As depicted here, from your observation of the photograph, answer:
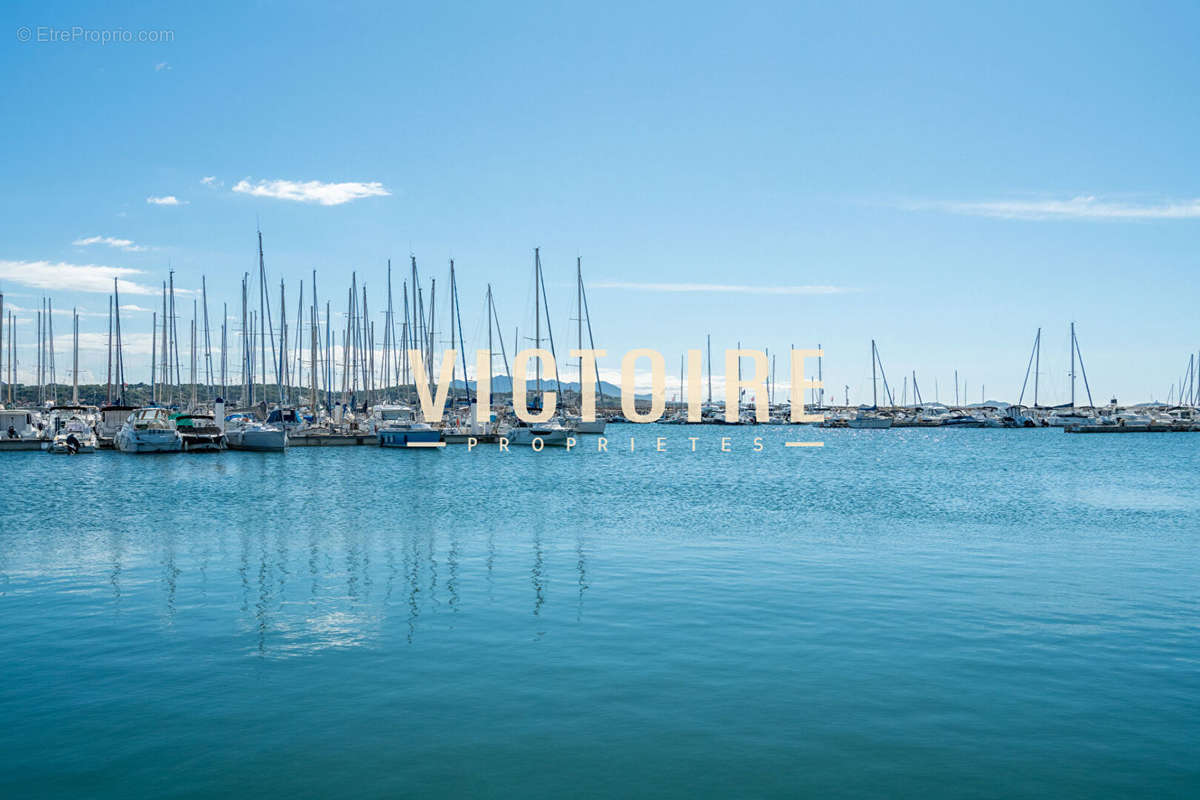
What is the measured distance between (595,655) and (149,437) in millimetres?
68774

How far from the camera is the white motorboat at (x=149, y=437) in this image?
242 feet

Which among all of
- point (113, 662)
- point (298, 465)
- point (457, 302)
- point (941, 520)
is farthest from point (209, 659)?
point (457, 302)

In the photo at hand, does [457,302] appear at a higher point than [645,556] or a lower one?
higher

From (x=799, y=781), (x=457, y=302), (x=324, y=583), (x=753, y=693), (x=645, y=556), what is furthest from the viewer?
(x=457, y=302)

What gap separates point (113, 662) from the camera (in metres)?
15.4

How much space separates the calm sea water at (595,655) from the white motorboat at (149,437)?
40.2 m

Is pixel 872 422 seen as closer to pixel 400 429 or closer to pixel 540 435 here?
pixel 540 435

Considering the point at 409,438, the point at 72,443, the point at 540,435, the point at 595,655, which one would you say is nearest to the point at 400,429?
the point at 409,438

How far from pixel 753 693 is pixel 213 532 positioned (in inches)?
929

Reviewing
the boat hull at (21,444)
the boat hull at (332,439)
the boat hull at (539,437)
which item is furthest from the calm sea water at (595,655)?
the boat hull at (539,437)

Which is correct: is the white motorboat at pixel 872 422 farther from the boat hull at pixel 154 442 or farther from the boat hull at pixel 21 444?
the boat hull at pixel 21 444

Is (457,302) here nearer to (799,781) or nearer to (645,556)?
(645,556)

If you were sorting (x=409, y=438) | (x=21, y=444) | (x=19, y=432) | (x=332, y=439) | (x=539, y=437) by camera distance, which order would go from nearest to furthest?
(x=21, y=444) < (x=19, y=432) < (x=409, y=438) < (x=332, y=439) < (x=539, y=437)

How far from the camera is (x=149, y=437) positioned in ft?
242
